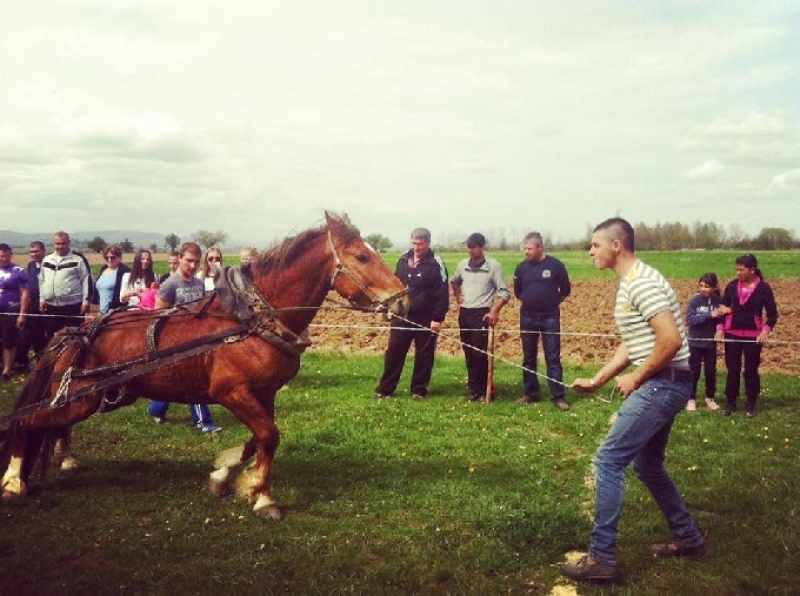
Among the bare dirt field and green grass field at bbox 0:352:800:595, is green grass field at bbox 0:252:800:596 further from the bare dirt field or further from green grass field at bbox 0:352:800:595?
the bare dirt field

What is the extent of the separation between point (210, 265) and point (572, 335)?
9538 mm

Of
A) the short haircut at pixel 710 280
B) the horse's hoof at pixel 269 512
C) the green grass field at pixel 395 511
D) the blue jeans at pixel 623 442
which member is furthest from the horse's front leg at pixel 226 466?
the short haircut at pixel 710 280

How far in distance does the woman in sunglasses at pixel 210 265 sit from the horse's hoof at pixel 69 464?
10.3 ft

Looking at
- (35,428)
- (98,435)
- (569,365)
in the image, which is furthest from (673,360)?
(569,365)

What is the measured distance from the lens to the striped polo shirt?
4.09 metres

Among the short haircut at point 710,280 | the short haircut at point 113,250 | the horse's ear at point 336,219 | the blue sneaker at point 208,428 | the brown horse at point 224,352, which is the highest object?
the horse's ear at point 336,219

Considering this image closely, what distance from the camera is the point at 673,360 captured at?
4285 mm

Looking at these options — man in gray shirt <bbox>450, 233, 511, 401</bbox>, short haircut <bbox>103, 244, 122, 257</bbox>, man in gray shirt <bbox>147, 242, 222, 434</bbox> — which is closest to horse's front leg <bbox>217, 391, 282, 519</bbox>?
man in gray shirt <bbox>147, 242, 222, 434</bbox>

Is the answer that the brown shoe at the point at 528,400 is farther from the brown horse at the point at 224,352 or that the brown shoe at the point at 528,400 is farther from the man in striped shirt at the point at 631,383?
the man in striped shirt at the point at 631,383

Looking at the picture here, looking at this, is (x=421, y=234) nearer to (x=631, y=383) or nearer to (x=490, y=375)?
(x=490, y=375)

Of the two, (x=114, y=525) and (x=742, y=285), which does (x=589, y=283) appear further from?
(x=114, y=525)

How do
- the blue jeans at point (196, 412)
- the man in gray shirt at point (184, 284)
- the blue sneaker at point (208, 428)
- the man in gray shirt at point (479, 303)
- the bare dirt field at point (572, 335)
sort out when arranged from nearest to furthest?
the man in gray shirt at point (184, 284), the blue sneaker at point (208, 428), the blue jeans at point (196, 412), the man in gray shirt at point (479, 303), the bare dirt field at point (572, 335)

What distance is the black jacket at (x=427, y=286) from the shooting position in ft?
34.0

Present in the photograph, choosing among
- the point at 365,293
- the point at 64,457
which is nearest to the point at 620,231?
the point at 365,293
